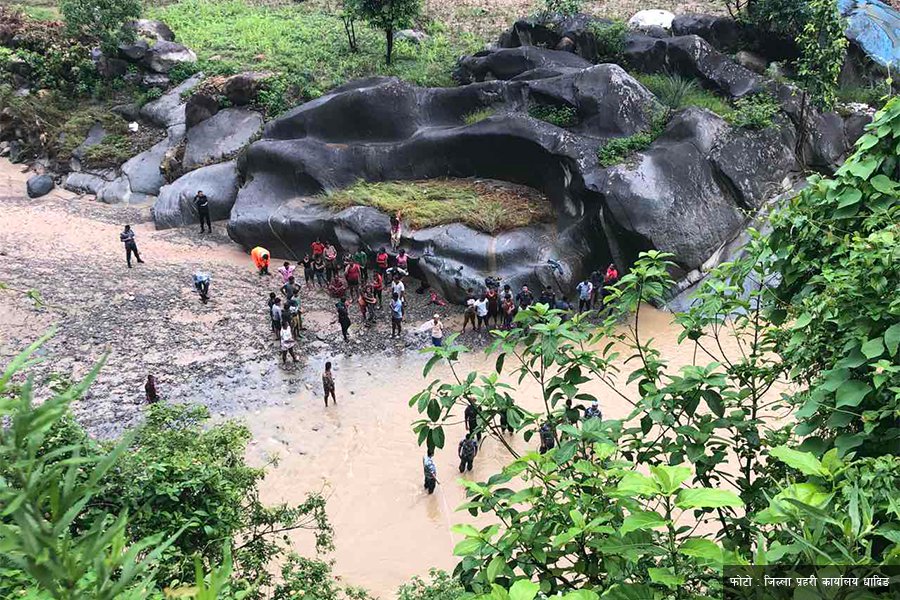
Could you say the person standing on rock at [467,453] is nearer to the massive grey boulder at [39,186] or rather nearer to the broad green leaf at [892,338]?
the broad green leaf at [892,338]

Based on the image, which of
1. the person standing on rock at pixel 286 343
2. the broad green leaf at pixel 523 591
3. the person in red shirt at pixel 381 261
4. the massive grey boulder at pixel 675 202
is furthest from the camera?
the person in red shirt at pixel 381 261

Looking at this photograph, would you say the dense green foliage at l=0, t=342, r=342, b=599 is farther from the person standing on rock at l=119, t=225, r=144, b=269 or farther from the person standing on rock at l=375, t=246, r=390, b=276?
the person standing on rock at l=119, t=225, r=144, b=269

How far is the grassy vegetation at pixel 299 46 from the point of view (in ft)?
80.4

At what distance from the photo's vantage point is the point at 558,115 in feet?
61.4

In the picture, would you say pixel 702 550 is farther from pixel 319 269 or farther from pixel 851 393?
pixel 319 269

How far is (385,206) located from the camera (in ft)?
59.7

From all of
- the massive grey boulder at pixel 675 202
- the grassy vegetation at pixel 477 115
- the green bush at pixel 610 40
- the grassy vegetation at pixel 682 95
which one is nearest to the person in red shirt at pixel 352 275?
the grassy vegetation at pixel 477 115

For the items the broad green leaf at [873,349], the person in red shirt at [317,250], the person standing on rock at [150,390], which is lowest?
the person standing on rock at [150,390]

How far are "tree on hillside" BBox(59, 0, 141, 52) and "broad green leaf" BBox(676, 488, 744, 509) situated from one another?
28487 mm

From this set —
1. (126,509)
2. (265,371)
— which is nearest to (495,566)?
(126,509)

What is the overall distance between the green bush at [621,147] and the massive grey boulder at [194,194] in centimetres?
1142

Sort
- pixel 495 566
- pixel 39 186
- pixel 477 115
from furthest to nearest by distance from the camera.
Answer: pixel 39 186
pixel 477 115
pixel 495 566

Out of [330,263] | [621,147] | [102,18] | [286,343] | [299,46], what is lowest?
[286,343]

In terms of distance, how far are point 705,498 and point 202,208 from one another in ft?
64.7
